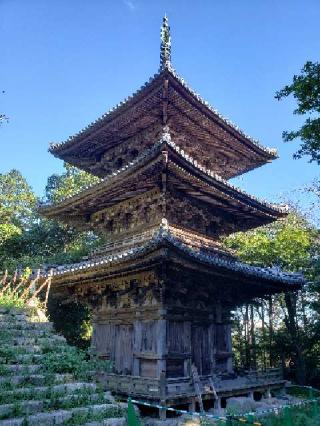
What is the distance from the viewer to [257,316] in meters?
30.6

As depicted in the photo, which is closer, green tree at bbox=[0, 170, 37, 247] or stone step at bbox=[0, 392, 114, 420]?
stone step at bbox=[0, 392, 114, 420]

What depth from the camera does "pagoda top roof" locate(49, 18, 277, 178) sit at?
1353 centimetres

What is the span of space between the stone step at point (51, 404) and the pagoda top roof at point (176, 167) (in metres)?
7.20

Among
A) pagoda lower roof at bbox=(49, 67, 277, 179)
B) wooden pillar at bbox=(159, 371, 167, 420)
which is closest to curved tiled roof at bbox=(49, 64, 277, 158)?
pagoda lower roof at bbox=(49, 67, 277, 179)

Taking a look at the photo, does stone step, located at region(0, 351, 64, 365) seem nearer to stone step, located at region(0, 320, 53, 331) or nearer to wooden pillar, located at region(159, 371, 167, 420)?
stone step, located at region(0, 320, 53, 331)

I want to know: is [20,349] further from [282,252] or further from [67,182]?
[67,182]

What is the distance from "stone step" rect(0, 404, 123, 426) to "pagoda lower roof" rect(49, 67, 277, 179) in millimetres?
10530

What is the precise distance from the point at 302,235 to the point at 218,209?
8875 mm

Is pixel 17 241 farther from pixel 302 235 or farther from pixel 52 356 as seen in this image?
pixel 52 356

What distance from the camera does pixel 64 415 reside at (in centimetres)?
511

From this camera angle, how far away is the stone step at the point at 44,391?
5.20 m

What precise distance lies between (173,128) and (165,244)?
692cm

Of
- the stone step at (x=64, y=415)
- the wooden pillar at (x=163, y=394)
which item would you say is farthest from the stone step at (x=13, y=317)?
the wooden pillar at (x=163, y=394)

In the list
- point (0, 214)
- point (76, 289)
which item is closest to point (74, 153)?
point (76, 289)
